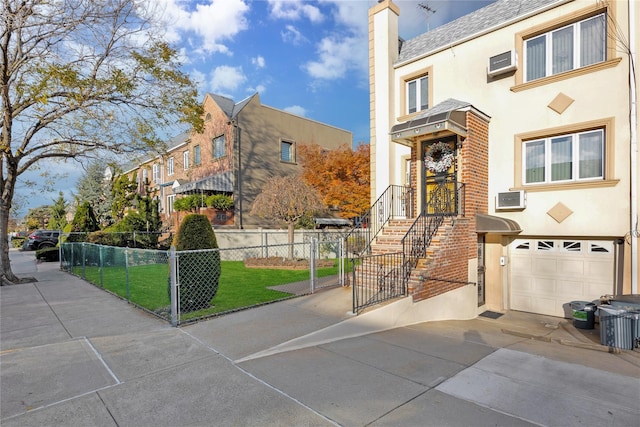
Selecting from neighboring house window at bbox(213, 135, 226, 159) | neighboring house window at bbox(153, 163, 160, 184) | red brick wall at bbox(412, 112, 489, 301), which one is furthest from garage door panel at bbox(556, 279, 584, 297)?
neighboring house window at bbox(153, 163, 160, 184)

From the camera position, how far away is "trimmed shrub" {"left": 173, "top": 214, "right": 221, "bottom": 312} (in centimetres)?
621

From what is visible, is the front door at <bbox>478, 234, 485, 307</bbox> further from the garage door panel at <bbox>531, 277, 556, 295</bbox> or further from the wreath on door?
the wreath on door

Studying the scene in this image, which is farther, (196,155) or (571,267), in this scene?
(196,155)

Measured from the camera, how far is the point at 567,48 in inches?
313

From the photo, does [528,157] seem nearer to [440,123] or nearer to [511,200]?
[511,200]

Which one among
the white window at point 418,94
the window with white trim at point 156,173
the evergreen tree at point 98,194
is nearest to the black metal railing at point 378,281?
the white window at point 418,94

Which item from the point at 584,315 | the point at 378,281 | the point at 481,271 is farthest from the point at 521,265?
the point at 378,281

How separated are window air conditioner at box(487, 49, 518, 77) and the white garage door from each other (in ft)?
15.3

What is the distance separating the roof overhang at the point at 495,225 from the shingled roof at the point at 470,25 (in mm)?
5346

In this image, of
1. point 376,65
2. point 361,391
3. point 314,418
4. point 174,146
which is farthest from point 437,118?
point 174,146

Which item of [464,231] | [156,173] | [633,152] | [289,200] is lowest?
[464,231]

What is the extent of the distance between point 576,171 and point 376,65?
22.4 feet

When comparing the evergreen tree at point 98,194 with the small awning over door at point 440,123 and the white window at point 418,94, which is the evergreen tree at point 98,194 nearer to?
the white window at point 418,94

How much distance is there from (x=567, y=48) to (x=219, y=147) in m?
18.0
